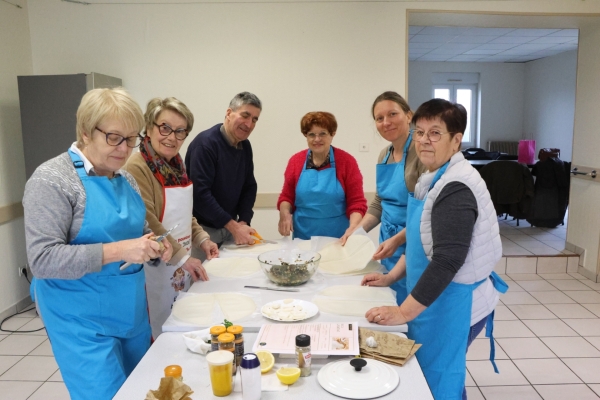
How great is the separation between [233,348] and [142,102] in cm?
319

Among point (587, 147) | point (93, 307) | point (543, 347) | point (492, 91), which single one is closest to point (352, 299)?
point (93, 307)

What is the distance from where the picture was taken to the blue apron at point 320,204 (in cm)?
248

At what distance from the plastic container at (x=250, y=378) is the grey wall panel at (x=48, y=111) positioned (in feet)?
9.88

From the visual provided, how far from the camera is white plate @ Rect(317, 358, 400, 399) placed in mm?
1050

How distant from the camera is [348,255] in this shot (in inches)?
81.4

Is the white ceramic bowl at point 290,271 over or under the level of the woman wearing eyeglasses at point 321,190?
under

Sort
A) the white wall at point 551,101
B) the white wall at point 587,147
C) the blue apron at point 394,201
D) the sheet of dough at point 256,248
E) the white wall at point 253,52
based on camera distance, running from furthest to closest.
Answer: the white wall at point 551,101 < the white wall at point 587,147 < the white wall at point 253,52 < the sheet of dough at point 256,248 < the blue apron at point 394,201

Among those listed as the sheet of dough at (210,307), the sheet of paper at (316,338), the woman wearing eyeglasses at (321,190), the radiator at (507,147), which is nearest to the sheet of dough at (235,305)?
the sheet of dough at (210,307)

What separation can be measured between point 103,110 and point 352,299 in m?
1.02

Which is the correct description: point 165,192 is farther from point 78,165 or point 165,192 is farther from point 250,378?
point 250,378

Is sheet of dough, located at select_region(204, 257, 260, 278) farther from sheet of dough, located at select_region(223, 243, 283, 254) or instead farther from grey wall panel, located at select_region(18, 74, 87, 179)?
grey wall panel, located at select_region(18, 74, 87, 179)

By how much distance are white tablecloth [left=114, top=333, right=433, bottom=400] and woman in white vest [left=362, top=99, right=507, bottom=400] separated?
0.90 ft

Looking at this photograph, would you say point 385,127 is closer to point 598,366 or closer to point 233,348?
point 233,348

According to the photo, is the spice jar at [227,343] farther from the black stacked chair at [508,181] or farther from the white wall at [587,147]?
the black stacked chair at [508,181]
